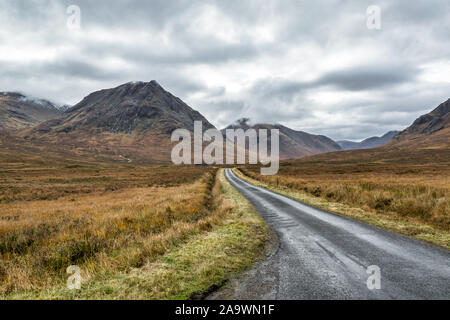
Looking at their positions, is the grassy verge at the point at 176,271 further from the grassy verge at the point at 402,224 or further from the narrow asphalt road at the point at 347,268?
the grassy verge at the point at 402,224

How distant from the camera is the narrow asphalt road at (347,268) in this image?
4918 mm

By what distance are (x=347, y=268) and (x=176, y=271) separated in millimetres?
4304

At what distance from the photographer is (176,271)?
6.06 meters

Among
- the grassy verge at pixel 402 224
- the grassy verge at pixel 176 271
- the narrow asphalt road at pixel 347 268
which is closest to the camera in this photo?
the narrow asphalt road at pixel 347 268

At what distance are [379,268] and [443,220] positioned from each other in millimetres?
7472

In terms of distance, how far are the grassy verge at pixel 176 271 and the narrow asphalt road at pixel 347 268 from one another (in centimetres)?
78

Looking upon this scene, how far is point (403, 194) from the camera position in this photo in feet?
52.1

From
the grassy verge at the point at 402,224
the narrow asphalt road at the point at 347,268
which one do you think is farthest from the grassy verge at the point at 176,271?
the grassy verge at the point at 402,224

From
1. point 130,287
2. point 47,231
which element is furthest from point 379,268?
point 47,231

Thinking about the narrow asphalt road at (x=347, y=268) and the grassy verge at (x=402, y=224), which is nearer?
the narrow asphalt road at (x=347, y=268)

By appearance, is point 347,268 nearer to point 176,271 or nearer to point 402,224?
point 176,271

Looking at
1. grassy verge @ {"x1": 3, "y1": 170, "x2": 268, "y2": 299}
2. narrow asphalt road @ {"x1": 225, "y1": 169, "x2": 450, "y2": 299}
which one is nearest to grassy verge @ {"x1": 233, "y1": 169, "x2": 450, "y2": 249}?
narrow asphalt road @ {"x1": 225, "y1": 169, "x2": 450, "y2": 299}

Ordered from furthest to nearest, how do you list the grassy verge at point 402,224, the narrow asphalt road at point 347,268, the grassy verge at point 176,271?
the grassy verge at point 402,224 < the grassy verge at point 176,271 < the narrow asphalt road at point 347,268

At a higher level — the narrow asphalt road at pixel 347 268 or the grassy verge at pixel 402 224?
the narrow asphalt road at pixel 347 268
